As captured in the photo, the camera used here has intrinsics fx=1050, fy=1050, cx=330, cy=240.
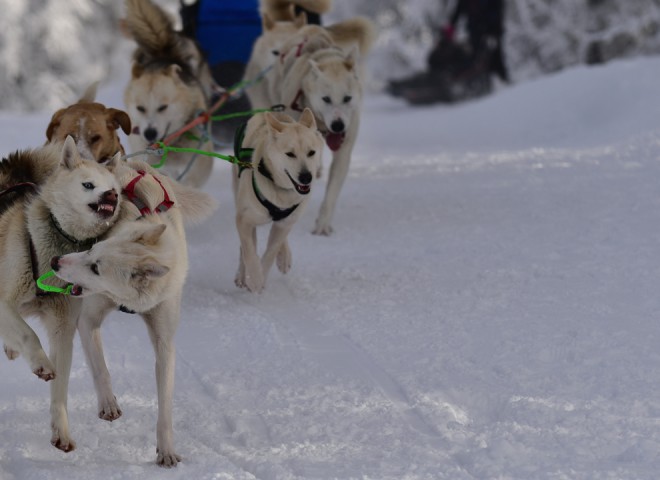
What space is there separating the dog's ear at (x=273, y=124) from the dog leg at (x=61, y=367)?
63.7 inches

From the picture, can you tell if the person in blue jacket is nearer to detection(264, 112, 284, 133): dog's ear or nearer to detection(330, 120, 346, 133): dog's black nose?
detection(330, 120, 346, 133): dog's black nose

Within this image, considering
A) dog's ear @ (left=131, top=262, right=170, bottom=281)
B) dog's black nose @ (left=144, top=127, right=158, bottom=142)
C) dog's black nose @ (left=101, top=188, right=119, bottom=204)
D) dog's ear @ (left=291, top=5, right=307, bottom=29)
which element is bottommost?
dog's black nose @ (left=144, top=127, right=158, bottom=142)

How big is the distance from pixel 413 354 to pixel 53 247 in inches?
60.8

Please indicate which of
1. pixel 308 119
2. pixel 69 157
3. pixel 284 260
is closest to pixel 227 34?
pixel 284 260

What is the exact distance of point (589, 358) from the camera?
3959 millimetres

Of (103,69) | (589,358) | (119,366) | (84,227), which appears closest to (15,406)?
(119,366)

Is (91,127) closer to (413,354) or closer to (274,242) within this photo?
(274,242)

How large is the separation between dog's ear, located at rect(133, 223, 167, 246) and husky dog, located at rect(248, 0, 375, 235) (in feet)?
9.85

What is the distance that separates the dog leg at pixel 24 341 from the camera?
10.3ft

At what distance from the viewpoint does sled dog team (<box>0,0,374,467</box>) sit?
313 centimetres

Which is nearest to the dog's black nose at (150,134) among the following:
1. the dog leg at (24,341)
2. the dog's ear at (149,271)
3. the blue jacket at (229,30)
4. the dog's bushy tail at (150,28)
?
the dog's bushy tail at (150,28)

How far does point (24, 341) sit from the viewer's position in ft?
10.3

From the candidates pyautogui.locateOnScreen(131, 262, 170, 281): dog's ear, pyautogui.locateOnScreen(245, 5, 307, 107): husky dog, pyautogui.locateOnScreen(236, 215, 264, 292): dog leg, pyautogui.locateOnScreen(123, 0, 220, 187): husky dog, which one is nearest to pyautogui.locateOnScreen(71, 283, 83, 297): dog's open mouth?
pyautogui.locateOnScreen(131, 262, 170, 281): dog's ear

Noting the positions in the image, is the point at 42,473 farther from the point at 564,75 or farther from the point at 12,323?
the point at 564,75
